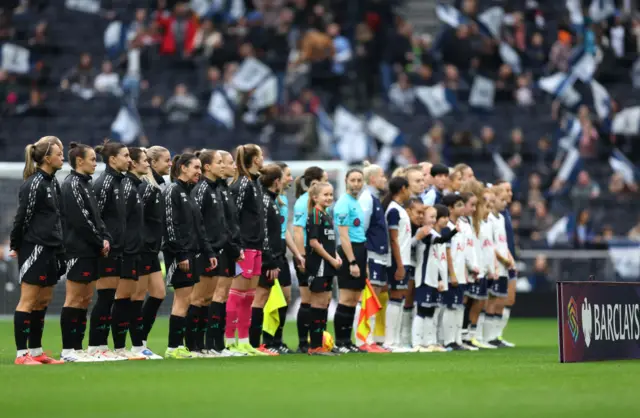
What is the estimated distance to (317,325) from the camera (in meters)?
14.0

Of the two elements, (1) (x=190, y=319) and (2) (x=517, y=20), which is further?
(2) (x=517, y=20)

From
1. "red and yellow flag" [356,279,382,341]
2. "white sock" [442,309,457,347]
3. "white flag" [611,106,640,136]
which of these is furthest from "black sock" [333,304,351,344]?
"white flag" [611,106,640,136]

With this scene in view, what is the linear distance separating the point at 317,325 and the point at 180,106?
12.8m

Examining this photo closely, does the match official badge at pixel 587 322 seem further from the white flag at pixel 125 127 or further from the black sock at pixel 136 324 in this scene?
the white flag at pixel 125 127

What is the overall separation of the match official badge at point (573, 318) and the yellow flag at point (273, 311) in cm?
368

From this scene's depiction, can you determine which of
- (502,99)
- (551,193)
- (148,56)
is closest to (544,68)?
(502,99)

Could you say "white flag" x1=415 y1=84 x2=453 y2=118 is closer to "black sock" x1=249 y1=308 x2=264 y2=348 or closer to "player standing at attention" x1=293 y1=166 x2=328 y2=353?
"player standing at attention" x1=293 y1=166 x2=328 y2=353

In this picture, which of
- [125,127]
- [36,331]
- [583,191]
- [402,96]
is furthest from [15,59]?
[36,331]

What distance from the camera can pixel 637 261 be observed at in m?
22.7

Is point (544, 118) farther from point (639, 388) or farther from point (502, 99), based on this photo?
point (639, 388)

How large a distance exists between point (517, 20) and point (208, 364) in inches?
709

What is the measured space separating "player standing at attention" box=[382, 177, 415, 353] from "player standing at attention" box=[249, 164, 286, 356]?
137 centimetres

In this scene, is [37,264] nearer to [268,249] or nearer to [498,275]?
[268,249]

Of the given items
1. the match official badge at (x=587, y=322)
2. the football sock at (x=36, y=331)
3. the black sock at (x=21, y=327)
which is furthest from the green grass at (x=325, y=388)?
the football sock at (x=36, y=331)
